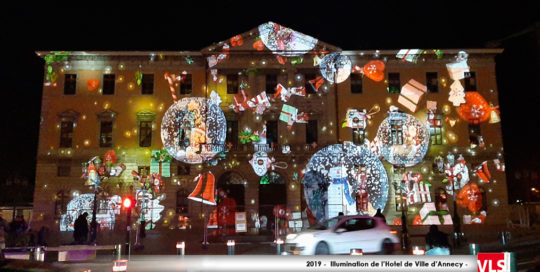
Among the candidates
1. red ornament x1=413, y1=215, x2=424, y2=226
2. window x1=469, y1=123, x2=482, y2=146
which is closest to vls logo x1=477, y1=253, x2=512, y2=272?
red ornament x1=413, y1=215, x2=424, y2=226

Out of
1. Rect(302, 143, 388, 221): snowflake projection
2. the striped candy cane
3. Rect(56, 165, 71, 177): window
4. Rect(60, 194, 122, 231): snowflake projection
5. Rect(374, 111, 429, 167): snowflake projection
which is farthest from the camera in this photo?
the striped candy cane

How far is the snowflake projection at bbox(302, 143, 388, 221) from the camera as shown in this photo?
104 ft

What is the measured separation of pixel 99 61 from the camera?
33875 millimetres

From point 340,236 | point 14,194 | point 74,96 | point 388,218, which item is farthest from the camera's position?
point 14,194

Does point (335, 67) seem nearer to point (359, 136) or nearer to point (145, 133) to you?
point (359, 136)

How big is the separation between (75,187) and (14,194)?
50.1 ft

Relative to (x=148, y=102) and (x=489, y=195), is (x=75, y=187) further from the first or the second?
(x=489, y=195)

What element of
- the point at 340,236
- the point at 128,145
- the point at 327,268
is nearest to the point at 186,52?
the point at 128,145

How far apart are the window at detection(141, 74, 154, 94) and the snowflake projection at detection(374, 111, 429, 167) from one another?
56.3 feet

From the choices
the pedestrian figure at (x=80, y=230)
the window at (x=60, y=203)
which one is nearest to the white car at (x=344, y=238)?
the pedestrian figure at (x=80, y=230)

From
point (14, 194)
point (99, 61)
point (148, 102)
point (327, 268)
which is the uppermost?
point (99, 61)

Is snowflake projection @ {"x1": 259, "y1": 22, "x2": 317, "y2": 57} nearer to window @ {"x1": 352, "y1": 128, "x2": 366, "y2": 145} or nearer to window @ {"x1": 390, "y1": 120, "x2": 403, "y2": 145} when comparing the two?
window @ {"x1": 352, "y1": 128, "x2": 366, "y2": 145}

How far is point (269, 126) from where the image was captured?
33.6 meters

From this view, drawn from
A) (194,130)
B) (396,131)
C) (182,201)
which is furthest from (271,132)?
(396,131)
